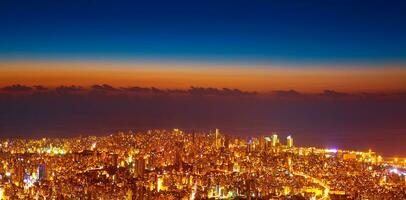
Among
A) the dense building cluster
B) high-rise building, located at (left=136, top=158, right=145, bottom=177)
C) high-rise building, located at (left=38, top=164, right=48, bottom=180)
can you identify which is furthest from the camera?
high-rise building, located at (left=136, top=158, right=145, bottom=177)

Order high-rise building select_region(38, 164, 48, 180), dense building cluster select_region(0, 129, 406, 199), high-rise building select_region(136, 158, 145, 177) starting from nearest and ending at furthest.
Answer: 1. dense building cluster select_region(0, 129, 406, 199)
2. high-rise building select_region(38, 164, 48, 180)
3. high-rise building select_region(136, 158, 145, 177)

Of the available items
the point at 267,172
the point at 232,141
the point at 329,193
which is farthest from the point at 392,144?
the point at 329,193

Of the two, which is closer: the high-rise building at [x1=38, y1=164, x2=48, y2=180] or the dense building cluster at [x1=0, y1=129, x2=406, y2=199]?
the dense building cluster at [x1=0, y1=129, x2=406, y2=199]

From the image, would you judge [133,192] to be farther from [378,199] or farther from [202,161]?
[202,161]

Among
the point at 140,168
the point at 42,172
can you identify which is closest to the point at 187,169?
the point at 140,168

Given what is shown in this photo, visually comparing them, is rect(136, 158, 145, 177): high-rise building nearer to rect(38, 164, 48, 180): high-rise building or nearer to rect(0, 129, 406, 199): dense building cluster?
rect(0, 129, 406, 199): dense building cluster

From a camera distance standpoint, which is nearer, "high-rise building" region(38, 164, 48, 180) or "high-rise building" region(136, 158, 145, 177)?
"high-rise building" region(38, 164, 48, 180)

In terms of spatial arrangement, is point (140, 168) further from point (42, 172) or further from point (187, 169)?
point (42, 172)

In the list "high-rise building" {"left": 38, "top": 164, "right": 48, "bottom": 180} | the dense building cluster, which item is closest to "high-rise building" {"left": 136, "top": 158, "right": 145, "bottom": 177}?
the dense building cluster

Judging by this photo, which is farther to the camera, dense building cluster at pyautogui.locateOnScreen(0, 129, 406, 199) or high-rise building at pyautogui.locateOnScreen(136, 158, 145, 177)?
high-rise building at pyautogui.locateOnScreen(136, 158, 145, 177)

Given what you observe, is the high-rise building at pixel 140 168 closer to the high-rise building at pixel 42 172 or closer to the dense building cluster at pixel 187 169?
the dense building cluster at pixel 187 169
